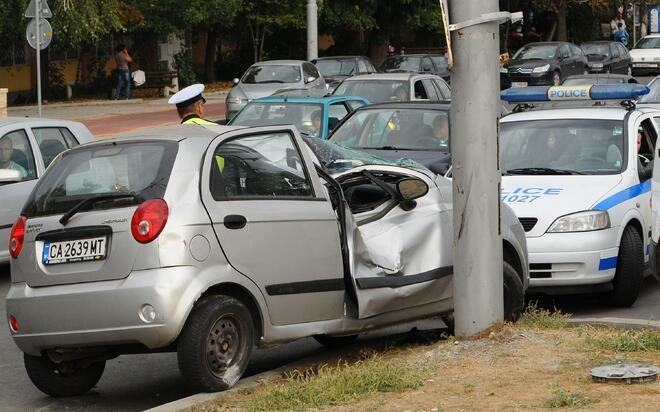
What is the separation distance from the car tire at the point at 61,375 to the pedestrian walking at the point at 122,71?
30381 millimetres

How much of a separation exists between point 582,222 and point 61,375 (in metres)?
4.71

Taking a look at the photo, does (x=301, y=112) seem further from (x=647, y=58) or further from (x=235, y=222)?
(x=647, y=58)

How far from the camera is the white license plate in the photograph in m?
7.36

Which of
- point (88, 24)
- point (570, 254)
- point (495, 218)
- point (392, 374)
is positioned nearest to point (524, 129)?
point (570, 254)

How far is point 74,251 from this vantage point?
7461 millimetres

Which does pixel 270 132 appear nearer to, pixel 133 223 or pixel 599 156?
pixel 133 223

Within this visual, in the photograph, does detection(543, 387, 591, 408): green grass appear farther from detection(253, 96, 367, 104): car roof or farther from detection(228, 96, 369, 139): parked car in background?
detection(253, 96, 367, 104): car roof

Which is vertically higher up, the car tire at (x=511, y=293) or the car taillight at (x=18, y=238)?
the car taillight at (x=18, y=238)

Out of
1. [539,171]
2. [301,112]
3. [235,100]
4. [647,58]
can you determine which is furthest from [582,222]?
[647,58]

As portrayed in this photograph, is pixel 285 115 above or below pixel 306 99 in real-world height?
below

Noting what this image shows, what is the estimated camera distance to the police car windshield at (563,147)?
1168cm

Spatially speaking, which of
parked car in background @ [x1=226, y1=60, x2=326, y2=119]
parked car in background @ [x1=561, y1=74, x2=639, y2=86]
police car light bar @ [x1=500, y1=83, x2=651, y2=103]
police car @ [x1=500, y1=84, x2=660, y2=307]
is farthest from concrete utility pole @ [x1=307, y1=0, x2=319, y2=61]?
police car @ [x1=500, y1=84, x2=660, y2=307]

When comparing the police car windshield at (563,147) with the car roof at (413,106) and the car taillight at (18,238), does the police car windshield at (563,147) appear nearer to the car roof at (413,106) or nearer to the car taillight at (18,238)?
the car roof at (413,106)

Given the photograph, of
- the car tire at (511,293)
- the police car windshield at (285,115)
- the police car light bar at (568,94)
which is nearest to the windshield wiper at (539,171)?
the police car light bar at (568,94)
